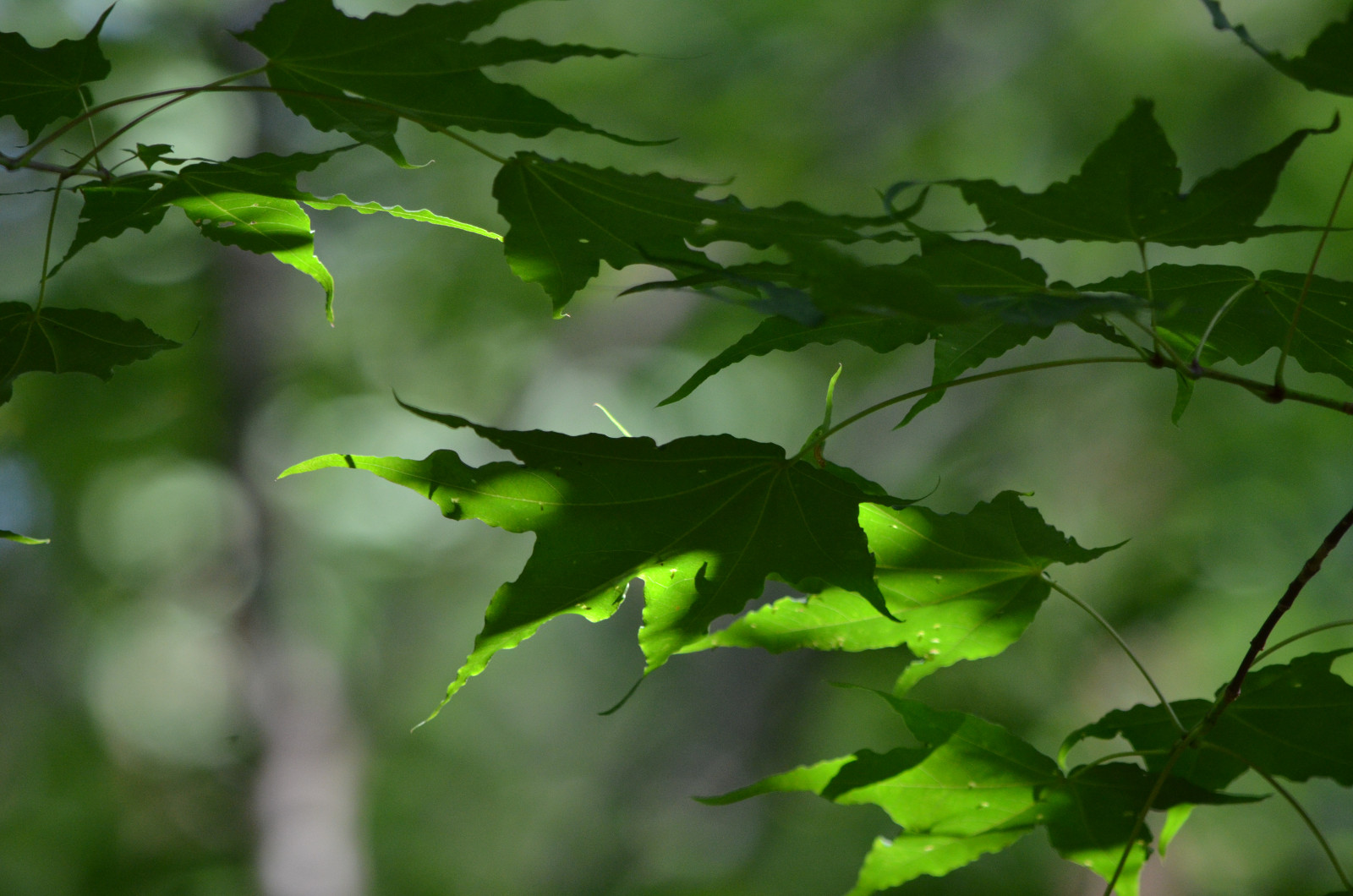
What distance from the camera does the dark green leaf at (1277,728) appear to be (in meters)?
0.63

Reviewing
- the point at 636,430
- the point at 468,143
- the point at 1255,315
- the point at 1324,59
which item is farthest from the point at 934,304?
the point at 636,430

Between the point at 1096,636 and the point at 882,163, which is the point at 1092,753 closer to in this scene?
the point at 1096,636

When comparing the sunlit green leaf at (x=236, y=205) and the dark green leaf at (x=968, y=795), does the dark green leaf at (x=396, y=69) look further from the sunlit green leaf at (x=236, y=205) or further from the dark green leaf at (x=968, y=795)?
the dark green leaf at (x=968, y=795)

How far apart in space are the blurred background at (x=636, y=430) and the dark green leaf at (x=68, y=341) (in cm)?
275

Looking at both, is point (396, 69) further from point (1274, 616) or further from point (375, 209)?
point (1274, 616)

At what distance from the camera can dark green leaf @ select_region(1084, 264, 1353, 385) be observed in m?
0.69

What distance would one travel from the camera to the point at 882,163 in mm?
4297

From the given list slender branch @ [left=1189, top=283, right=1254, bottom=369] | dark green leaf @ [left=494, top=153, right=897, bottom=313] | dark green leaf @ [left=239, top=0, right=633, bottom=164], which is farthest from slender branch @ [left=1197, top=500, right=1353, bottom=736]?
dark green leaf @ [left=239, top=0, right=633, bottom=164]

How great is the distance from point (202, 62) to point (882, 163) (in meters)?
3.01

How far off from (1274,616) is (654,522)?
1.31ft

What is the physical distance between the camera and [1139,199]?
19.8 inches

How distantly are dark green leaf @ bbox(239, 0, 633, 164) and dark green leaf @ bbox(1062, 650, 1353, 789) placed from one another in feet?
1.92

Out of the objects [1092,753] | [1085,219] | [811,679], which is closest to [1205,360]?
[1085,219]

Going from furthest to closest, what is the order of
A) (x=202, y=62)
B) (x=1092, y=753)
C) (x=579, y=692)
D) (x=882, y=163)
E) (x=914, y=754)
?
1. (x=579, y=692)
2. (x=1092, y=753)
3. (x=882, y=163)
4. (x=202, y=62)
5. (x=914, y=754)
